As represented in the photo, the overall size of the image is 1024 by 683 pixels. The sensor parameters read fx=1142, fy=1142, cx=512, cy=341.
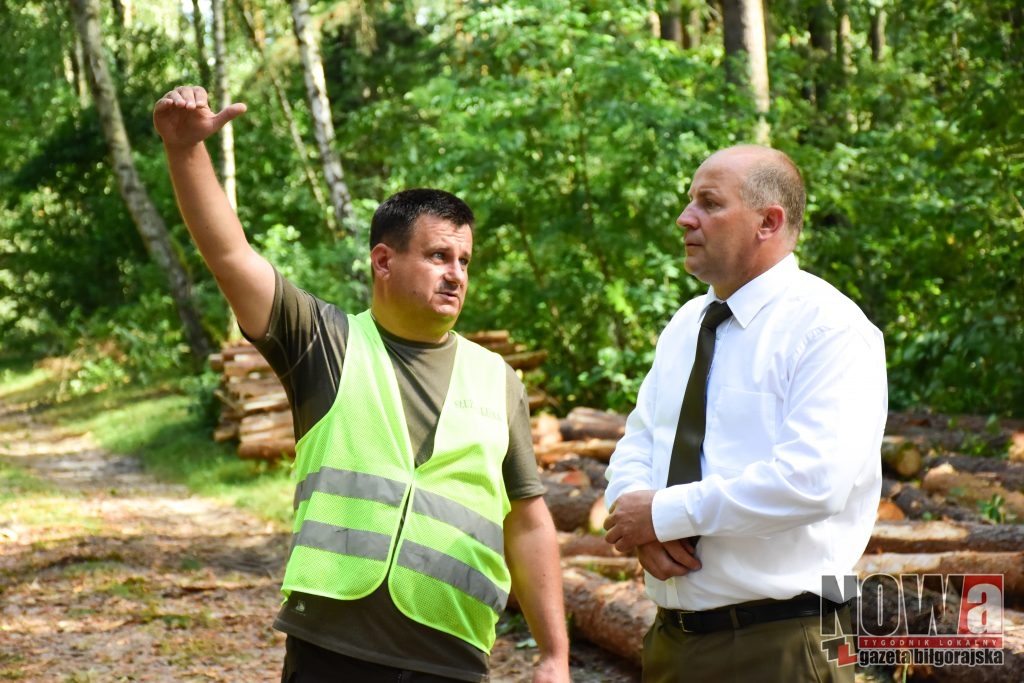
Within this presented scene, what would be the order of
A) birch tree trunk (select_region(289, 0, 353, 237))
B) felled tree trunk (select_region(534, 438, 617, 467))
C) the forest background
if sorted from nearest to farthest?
1. felled tree trunk (select_region(534, 438, 617, 467))
2. the forest background
3. birch tree trunk (select_region(289, 0, 353, 237))

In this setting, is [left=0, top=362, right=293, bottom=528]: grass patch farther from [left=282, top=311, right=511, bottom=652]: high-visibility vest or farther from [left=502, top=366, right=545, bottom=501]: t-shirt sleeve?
[left=282, top=311, right=511, bottom=652]: high-visibility vest

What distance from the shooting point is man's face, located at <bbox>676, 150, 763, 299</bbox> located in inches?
122

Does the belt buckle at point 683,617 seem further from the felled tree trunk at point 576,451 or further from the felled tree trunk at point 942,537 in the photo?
the felled tree trunk at point 576,451

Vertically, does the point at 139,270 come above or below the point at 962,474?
above

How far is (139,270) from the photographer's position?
25297mm

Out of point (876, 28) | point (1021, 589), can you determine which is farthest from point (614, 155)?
point (876, 28)

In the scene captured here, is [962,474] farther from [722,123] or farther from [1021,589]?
[722,123]

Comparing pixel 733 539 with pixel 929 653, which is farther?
pixel 929 653

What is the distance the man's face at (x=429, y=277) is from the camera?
322 cm

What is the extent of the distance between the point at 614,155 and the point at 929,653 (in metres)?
8.63

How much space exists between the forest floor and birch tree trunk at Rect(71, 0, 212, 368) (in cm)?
916

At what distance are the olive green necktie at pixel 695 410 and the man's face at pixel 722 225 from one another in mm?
94

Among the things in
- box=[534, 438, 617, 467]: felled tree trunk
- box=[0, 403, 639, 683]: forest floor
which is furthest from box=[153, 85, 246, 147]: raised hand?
box=[534, 438, 617, 467]: felled tree trunk

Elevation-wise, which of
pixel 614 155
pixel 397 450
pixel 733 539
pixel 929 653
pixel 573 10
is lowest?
pixel 929 653
